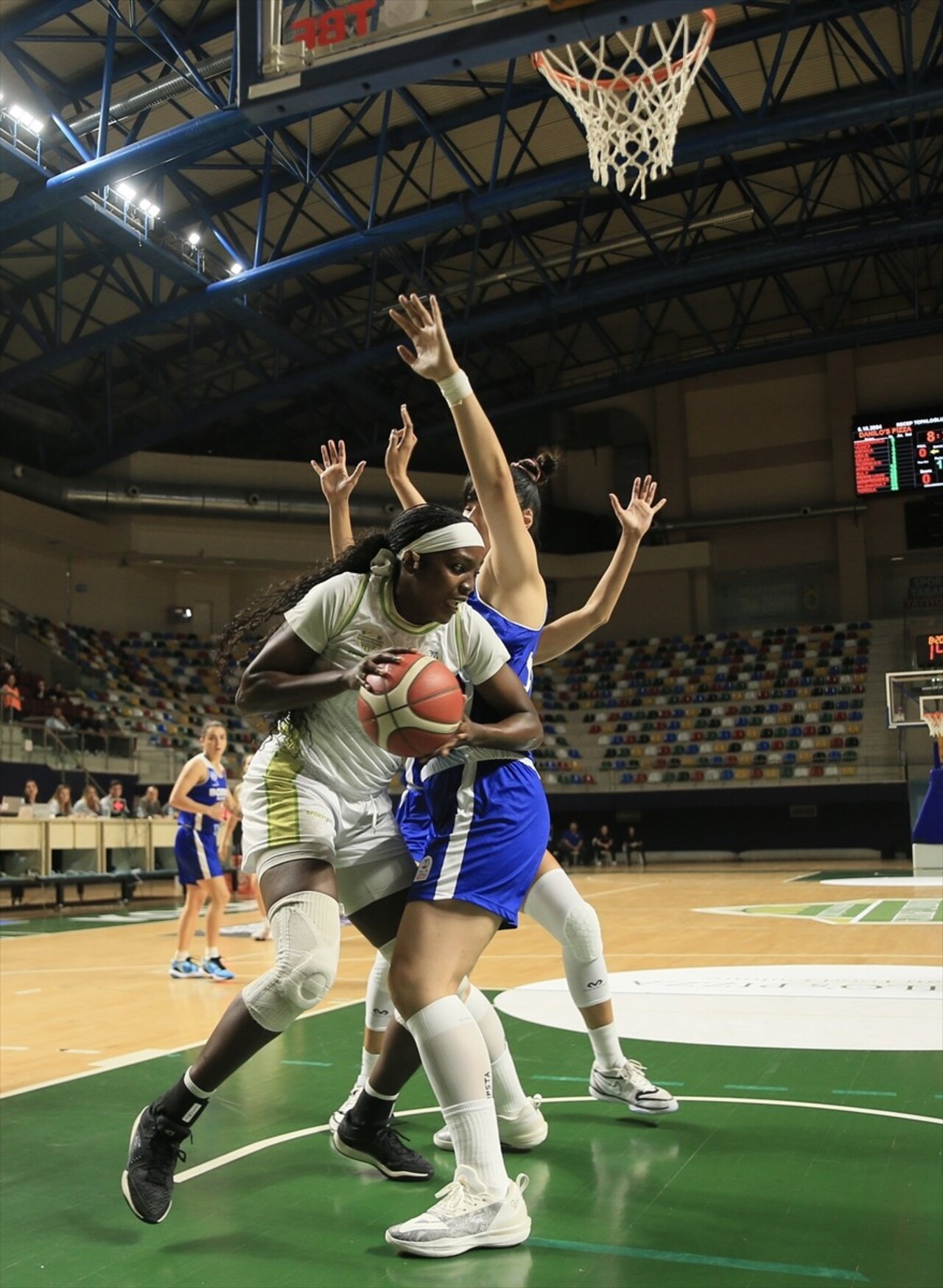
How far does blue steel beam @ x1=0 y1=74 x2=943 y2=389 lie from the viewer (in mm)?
18281

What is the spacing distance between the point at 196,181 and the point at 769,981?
1839 cm

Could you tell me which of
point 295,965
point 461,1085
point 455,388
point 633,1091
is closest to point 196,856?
point 633,1091

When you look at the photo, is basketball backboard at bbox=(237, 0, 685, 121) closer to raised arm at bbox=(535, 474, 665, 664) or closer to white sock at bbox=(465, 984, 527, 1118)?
raised arm at bbox=(535, 474, 665, 664)

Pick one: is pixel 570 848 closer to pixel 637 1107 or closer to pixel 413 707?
pixel 637 1107

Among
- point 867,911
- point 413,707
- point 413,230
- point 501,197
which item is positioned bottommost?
point 867,911

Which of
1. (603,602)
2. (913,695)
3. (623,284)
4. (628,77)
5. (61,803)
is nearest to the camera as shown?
(603,602)

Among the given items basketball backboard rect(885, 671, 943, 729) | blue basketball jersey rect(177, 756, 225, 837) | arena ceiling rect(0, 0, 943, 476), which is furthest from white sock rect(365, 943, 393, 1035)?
basketball backboard rect(885, 671, 943, 729)

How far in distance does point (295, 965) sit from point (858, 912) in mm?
10816

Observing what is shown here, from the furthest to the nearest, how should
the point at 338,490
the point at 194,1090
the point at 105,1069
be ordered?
the point at 105,1069, the point at 338,490, the point at 194,1090

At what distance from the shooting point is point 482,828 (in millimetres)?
3184

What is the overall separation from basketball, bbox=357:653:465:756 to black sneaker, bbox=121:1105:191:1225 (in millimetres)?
1164

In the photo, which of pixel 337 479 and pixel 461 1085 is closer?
pixel 461 1085

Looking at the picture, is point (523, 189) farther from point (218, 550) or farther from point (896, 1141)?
point (896, 1141)

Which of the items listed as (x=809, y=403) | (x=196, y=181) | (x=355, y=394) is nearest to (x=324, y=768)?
(x=196, y=181)
